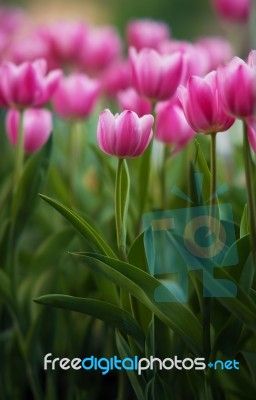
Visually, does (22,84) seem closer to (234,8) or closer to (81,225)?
(81,225)

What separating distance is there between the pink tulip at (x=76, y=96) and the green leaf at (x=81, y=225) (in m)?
0.24

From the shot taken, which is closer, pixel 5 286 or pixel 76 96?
pixel 5 286

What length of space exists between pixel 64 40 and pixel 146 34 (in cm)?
9

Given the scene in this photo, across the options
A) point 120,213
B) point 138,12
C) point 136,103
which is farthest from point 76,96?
point 138,12

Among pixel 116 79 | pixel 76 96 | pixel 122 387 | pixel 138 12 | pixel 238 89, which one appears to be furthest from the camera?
pixel 138 12

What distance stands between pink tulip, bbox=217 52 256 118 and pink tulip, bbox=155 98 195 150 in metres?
0.15

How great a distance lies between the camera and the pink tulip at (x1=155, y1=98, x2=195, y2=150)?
1.56ft

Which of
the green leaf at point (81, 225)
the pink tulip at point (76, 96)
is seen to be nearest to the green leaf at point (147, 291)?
the green leaf at point (81, 225)

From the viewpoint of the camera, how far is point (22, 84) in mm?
457

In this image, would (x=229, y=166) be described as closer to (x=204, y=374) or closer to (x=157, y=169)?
(x=157, y=169)

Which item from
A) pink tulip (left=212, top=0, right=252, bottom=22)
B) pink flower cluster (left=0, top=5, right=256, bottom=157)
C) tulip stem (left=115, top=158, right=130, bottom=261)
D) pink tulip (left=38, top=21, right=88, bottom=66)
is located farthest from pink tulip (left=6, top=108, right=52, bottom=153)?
pink tulip (left=212, top=0, right=252, bottom=22)

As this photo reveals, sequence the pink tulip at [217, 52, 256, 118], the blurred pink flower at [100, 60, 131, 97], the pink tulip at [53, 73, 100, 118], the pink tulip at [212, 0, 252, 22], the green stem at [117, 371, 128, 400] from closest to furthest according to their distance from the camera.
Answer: the pink tulip at [217, 52, 256, 118] → the green stem at [117, 371, 128, 400] → the pink tulip at [53, 73, 100, 118] → the blurred pink flower at [100, 60, 131, 97] → the pink tulip at [212, 0, 252, 22]

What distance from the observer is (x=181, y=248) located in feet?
1.12

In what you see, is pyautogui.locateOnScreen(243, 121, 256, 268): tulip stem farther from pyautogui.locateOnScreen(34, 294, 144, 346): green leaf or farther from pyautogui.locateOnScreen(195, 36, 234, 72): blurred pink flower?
pyautogui.locateOnScreen(195, 36, 234, 72): blurred pink flower
